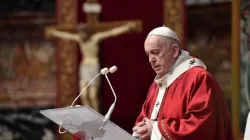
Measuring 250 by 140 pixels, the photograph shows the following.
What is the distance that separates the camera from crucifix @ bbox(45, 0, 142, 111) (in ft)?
23.5

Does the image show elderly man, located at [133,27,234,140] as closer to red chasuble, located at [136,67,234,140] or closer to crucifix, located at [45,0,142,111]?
red chasuble, located at [136,67,234,140]

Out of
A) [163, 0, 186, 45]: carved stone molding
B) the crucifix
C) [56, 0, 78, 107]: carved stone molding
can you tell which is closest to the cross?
the crucifix

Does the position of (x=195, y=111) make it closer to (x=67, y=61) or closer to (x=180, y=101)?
(x=180, y=101)

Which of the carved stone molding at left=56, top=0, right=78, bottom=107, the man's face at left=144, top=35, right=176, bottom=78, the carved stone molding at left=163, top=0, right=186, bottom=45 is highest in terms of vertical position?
the man's face at left=144, top=35, right=176, bottom=78

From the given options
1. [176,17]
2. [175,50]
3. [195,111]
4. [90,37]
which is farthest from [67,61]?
[195,111]

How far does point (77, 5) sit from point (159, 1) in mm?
1240

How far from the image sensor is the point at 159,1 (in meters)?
7.15

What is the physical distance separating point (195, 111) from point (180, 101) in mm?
185

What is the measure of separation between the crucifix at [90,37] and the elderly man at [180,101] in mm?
3901

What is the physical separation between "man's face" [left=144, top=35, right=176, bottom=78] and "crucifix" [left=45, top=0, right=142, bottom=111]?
156 inches

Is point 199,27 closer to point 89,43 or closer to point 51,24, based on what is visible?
point 89,43

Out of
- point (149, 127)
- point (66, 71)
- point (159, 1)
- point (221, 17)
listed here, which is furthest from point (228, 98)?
point (149, 127)

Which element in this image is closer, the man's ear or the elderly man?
the elderly man

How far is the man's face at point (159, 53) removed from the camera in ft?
10.1
